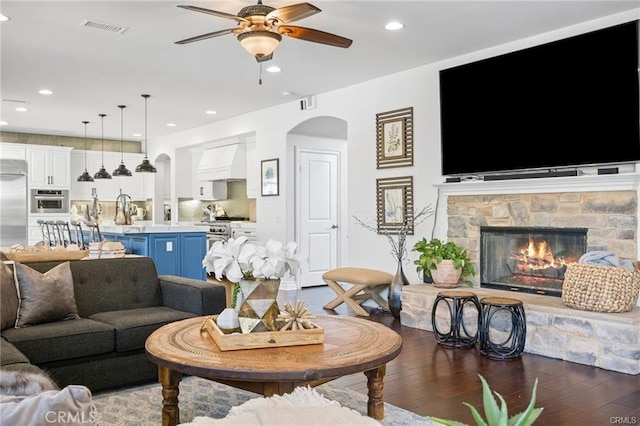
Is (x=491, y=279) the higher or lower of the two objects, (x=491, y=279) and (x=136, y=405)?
the higher

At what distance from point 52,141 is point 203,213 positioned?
129 inches

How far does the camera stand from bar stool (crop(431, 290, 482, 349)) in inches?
173

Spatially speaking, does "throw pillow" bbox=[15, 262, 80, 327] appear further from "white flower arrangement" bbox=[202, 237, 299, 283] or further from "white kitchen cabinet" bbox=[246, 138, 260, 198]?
"white kitchen cabinet" bbox=[246, 138, 260, 198]

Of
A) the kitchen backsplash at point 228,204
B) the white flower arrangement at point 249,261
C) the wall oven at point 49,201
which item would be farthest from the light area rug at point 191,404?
the wall oven at point 49,201

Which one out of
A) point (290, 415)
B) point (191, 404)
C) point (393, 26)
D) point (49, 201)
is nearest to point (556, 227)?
point (393, 26)

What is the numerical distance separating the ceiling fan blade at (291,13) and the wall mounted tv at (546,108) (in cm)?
234

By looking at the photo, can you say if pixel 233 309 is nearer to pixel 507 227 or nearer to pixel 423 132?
pixel 507 227

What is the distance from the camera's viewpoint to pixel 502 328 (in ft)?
14.1

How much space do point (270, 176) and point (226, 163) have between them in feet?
5.21

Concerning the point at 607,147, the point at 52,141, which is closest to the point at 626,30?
the point at 607,147

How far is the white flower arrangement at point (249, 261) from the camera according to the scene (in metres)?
2.38

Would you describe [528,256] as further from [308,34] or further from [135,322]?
[135,322]

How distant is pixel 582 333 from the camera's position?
3889 mm

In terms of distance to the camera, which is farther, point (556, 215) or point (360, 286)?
point (360, 286)
